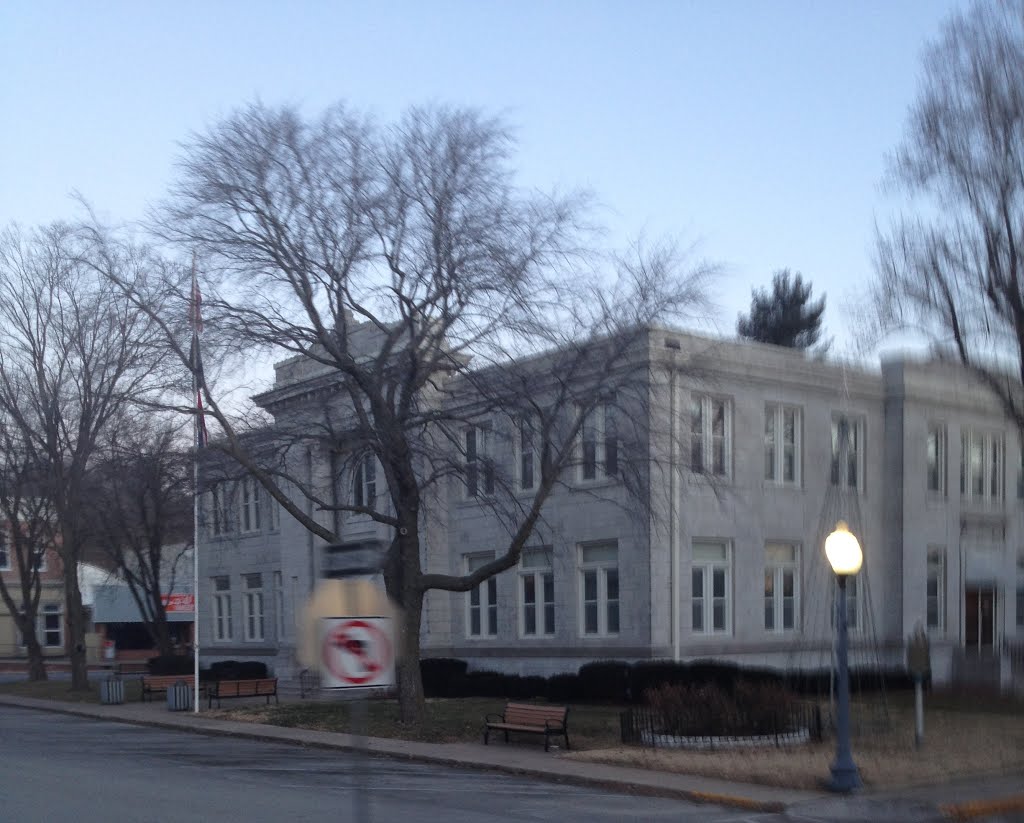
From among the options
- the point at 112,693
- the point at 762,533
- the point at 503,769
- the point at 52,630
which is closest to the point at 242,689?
the point at 112,693

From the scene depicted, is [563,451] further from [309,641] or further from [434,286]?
[309,641]

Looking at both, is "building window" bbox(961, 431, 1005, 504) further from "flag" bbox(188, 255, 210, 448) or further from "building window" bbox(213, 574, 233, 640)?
"building window" bbox(213, 574, 233, 640)

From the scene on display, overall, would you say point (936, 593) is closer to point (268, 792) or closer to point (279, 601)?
point (279, 601)

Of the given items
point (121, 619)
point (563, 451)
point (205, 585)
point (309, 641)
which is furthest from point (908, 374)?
point (121, 619)

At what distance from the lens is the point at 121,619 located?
222ft

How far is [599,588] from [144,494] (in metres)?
14.5

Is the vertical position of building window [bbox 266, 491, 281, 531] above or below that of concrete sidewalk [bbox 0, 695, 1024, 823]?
above

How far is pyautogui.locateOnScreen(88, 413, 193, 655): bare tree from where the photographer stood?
26734 mm

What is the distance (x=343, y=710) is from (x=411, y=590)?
207 inches

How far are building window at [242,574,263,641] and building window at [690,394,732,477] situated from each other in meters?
21.2

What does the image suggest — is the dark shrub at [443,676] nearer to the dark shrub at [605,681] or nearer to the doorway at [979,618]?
the dark shrub at [605,681]

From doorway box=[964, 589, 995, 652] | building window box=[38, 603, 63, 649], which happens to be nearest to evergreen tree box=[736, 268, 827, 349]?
doorway box=[964, 589, 995, 652]

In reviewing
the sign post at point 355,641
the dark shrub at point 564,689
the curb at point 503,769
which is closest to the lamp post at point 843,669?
the curb at point 503,769

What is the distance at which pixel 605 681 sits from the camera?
29.3 metres
